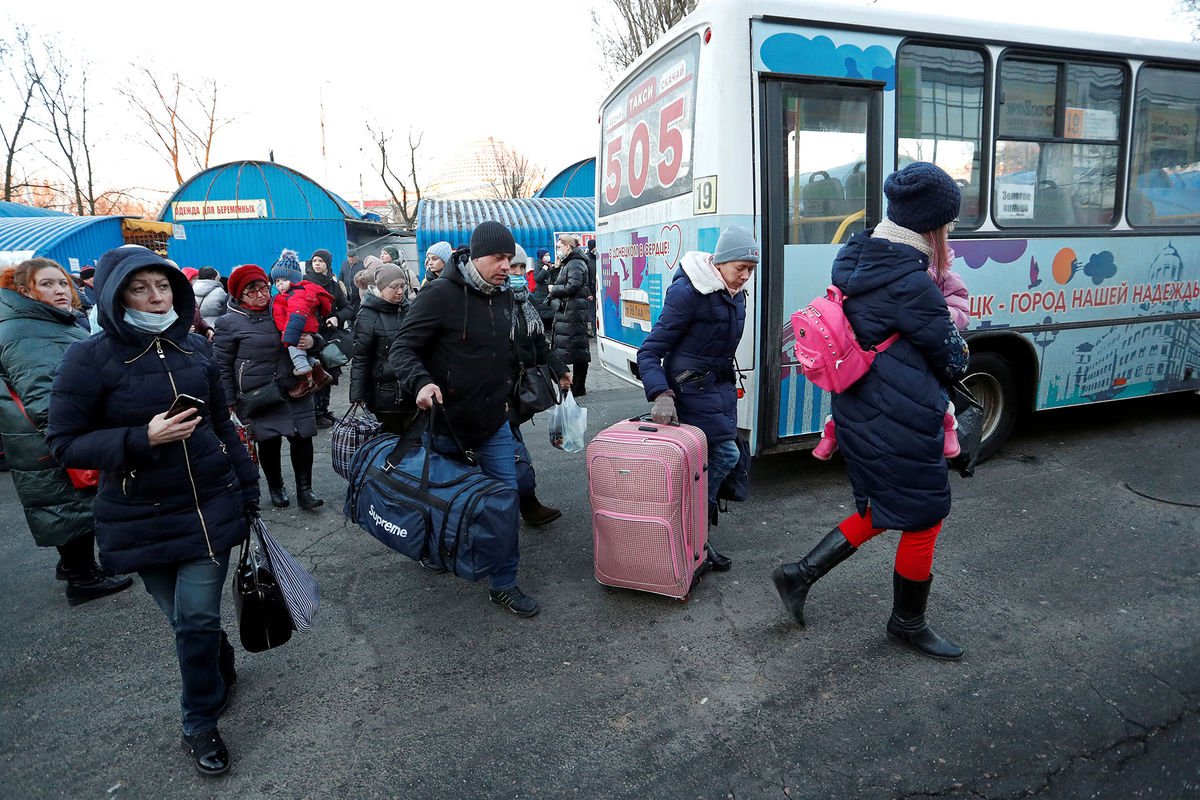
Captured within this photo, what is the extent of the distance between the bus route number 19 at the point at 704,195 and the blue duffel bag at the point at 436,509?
2179 millimetres

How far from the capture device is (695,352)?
3.52m

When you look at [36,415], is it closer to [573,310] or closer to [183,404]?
[183,404]

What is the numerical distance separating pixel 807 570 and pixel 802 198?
2501mm

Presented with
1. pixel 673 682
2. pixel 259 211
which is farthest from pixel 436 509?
pixel 259 211

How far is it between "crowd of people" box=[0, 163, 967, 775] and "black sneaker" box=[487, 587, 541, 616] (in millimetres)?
11

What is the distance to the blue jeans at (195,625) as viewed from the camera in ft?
7.94

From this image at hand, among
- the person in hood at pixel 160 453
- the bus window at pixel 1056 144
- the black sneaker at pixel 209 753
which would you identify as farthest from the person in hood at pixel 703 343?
the bus window at pixel 1056 144

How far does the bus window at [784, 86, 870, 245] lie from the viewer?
4.38m

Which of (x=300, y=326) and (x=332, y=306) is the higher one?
(x=332, y=306)

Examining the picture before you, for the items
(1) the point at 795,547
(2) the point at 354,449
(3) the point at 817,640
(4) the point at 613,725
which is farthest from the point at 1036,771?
(2) the point at 354,449

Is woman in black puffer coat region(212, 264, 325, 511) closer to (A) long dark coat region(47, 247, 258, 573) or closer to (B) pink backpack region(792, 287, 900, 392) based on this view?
(A) long dark coat region(47, 247, 258, 573)

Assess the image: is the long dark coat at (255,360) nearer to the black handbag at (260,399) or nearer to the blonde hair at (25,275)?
the black handbag at (260,399)

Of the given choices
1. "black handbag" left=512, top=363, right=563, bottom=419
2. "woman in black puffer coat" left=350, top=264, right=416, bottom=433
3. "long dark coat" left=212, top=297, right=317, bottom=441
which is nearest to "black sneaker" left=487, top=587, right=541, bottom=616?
"black handbag" left=512, top=363, right=563, bottom=419

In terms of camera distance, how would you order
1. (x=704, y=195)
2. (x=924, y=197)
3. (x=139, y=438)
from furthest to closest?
(x=704, y=195), (x=924, y=197), (x=139, y=438)
